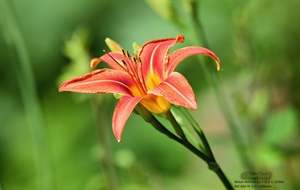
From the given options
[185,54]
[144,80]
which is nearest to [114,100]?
[144,80]

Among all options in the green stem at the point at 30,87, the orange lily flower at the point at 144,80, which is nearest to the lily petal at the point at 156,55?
the orange lily flower at the point at 144,80

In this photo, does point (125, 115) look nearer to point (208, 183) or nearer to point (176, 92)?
point (176, 92)

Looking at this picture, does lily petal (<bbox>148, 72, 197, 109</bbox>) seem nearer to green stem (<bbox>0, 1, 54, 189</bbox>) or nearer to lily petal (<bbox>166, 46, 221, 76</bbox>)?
lily petal (<bbox>166, 46, 221, 76</bbox>)

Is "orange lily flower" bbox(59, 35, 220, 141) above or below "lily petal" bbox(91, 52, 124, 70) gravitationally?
below

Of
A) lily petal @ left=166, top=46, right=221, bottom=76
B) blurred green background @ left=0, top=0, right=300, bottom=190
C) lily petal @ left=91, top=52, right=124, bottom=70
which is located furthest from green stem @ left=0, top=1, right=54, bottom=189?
lily petal @ left=166, top=46, right=221, bottom=76

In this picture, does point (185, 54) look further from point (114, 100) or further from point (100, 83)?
point (114, 100)

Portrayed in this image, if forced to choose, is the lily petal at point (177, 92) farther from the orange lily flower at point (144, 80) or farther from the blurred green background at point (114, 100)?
the blurred green background at point (114, 100)

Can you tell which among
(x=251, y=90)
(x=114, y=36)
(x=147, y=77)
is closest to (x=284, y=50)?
(x=251, y=90)
